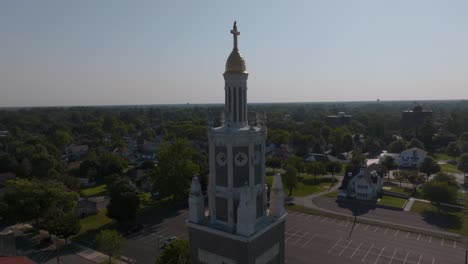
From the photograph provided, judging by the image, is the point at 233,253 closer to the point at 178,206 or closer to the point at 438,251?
the point at 438,251

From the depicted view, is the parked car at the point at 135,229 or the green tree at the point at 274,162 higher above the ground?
the green tree at the point at 274,162

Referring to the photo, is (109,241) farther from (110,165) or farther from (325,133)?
(325,133)

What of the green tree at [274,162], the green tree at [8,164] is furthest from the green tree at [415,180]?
the green tree at [8,164]

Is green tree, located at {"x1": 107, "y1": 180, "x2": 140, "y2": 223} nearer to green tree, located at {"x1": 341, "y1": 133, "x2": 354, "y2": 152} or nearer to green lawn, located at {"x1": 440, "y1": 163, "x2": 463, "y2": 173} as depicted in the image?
green lawn, located at {"x1": 440, "y1": 163, "x2": 463, "y2": 173}

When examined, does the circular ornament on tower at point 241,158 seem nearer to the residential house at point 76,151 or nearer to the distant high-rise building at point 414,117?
the residential house at point 76,151

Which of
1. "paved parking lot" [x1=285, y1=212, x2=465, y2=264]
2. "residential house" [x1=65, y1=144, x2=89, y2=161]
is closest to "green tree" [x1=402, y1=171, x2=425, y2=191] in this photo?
"paved parking lot" [x1=285, y1=212, x2=465, y2=264]

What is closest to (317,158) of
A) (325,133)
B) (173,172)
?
(325,133)
